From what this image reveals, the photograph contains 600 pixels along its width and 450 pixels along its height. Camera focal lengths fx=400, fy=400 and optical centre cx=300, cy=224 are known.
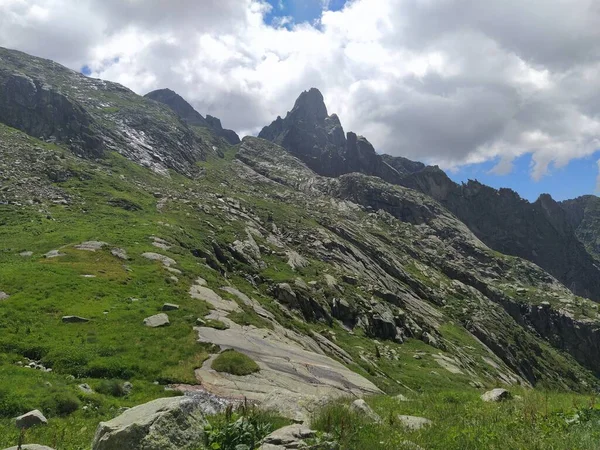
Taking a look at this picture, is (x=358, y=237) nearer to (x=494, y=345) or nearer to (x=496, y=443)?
(x=494, y=345)

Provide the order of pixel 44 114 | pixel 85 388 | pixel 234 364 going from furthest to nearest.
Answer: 1. pixel 44 114
2. pixel 234 364
3. pixel 85 388

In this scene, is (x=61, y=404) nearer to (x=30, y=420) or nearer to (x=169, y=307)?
(x=30, y=420)

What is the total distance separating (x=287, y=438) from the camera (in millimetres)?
8344

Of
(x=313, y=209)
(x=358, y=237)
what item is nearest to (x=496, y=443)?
(x=358, y=237)

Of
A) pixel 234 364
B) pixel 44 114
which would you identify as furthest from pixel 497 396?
pixel 44 114

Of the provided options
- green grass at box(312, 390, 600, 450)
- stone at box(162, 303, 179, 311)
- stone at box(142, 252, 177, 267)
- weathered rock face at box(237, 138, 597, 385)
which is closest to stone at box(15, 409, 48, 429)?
green grass at box(312, 390, 600, 450)

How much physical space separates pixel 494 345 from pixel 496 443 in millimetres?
124765

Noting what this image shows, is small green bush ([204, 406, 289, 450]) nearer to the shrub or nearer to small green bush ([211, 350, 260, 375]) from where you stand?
the shrub

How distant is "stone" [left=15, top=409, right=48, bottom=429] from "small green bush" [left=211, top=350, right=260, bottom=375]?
36.1 feet

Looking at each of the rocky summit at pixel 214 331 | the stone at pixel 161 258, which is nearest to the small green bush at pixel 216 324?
the rocky summit at pixel 214 331

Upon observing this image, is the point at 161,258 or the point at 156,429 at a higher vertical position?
the point at 161,258

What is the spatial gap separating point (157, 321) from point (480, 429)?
2629cm

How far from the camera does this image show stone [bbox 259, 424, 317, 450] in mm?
8062

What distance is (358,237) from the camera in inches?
5886
